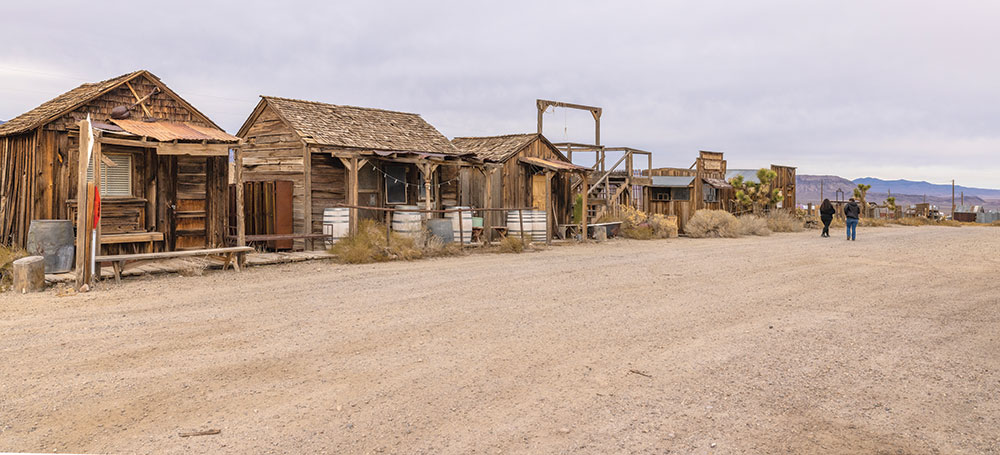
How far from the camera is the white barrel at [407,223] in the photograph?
16.1 metres

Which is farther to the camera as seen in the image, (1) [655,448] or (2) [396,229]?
(2) [396,229]

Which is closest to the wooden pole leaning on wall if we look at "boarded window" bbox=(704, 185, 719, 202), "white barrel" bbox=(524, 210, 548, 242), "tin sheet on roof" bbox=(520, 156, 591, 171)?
"white barrel" bbox=(524, 210, 548, 242)

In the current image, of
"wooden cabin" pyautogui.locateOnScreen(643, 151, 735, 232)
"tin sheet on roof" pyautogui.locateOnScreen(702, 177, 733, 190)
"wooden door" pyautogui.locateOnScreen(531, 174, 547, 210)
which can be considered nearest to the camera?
"wooden door" pyautogui.locateOnScreen(531, 174, 547, 210)

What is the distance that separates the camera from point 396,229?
16.3m

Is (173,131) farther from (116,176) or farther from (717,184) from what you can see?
(717,184)

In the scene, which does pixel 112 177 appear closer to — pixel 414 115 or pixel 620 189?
pixel 414 115

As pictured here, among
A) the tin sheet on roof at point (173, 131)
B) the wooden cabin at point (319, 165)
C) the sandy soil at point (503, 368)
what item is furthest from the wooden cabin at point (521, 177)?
the sandy soil at point (503, 368)

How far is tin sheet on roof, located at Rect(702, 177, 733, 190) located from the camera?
32031 millimetres

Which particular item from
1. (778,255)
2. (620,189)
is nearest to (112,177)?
(778,255)

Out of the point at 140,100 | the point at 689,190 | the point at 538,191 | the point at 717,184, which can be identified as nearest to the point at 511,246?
the point at 538,191

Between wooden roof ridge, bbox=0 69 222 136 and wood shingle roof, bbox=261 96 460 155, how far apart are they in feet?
8.79

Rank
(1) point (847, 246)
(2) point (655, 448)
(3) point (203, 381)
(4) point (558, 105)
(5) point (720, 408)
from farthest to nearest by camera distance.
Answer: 1. (4) point (558, 105)
2. (1) point (847, 246)
3. (3) point (203, 381)
4. (5) point (720, 408)
5. (2) point (655, 448)

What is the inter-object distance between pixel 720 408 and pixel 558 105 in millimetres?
22444

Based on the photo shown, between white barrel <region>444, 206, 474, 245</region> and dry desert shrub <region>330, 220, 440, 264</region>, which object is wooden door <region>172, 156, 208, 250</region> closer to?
dry desert shrub <region>330, 220, 440, 264</region>
